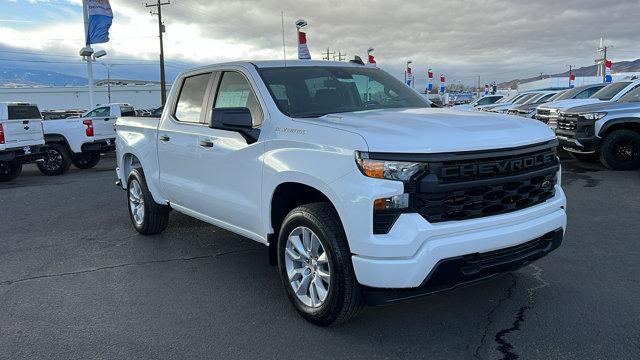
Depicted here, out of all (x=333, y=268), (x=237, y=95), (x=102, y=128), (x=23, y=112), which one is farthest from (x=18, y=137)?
(x=333, y=268)

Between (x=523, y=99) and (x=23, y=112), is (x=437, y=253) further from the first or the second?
(x=523, y=99)

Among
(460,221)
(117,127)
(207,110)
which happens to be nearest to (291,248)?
(460,221)

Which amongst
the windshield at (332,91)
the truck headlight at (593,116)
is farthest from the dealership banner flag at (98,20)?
the windshield at (332,91)

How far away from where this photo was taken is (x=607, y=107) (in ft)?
34.3

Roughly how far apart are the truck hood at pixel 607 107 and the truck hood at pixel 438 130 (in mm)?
7526

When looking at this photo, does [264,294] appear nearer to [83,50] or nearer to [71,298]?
[71,298]

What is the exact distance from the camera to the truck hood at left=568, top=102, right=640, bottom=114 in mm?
10211

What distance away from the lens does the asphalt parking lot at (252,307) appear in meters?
3.51

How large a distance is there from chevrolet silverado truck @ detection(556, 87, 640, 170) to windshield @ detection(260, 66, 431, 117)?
266 inches

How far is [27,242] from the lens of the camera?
21.6 feet

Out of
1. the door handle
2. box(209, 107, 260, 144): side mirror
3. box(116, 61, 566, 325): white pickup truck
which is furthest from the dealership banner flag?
box(209, 107, 260, 144): side mirror

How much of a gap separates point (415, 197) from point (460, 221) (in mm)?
336

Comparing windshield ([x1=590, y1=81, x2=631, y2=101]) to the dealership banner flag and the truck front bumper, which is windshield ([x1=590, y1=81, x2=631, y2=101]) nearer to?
the truck front bumper

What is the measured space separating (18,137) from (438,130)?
1174cm
